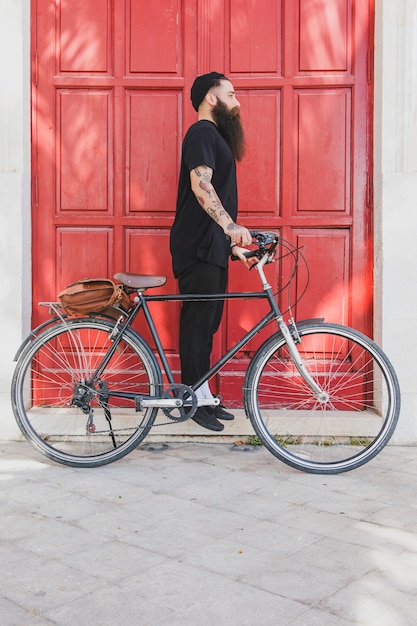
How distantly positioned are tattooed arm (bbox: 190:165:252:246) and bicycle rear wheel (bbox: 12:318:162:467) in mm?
770

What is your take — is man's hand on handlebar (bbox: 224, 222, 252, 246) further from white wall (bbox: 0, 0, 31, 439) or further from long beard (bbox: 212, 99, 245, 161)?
white wall (bbox: 0, 0, 31, 439)

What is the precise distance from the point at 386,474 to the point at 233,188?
1799 millimetres

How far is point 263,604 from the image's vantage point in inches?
91.3

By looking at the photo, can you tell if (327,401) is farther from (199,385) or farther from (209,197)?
(209,197)

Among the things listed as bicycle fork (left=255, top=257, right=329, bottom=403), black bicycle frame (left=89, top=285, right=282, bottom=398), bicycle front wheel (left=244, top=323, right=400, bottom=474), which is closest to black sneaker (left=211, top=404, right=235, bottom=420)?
bicycle front wheel (left=244, top=323, right=400, bottom=474)

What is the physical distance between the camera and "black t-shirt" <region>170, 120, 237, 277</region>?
408 cm

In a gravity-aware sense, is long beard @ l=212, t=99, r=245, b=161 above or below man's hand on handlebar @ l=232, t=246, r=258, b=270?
above

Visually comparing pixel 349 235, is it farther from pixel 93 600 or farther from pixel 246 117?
pixel 93 600

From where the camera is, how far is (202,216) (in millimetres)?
4141

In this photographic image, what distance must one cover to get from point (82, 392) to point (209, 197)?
126cm

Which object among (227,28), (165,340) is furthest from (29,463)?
(227,28)

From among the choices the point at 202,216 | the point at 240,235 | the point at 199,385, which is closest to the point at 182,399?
the point at 199,385

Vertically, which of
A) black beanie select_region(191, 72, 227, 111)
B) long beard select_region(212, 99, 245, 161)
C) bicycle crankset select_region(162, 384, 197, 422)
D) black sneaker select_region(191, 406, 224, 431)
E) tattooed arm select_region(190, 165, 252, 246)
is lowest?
black sneaker select_region(191, 406, 224, 431)

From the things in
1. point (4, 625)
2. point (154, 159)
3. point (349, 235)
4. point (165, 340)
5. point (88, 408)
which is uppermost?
point (154, 159)
